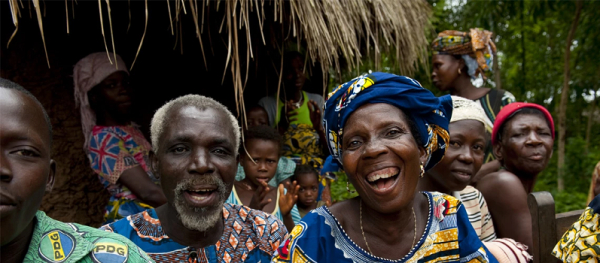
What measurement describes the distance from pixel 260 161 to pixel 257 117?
31.0 inches

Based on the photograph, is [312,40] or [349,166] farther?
[312,40]

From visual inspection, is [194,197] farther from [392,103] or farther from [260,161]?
[260,161]

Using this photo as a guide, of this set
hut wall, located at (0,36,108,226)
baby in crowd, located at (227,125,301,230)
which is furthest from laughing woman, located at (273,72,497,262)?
hut wall, located at (0,36,108,226)

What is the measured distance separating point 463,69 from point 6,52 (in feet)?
11.9

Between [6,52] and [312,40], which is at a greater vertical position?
[312,40]

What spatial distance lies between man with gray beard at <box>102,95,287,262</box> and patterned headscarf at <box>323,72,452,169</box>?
0.51 m

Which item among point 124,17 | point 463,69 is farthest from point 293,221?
point 124,17

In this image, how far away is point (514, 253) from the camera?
200 cm

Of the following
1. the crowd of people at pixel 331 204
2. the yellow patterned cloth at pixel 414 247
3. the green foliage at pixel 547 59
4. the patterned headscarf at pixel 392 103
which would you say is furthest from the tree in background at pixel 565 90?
the yellow patterned cloth at pixel 414 247

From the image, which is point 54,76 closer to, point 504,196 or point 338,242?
point 338,242

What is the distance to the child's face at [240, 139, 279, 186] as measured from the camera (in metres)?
3.46

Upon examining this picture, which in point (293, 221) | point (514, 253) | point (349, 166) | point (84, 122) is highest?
point (349, 166)

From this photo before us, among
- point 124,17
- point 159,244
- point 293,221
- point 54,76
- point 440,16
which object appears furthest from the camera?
point 440,16

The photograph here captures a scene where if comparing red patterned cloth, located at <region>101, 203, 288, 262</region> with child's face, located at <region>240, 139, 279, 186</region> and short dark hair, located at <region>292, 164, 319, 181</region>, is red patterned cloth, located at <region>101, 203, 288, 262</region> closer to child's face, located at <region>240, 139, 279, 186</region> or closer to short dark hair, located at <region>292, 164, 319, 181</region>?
child's face, located at <region>240, 139, 279, 186</region>
